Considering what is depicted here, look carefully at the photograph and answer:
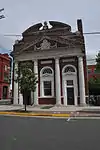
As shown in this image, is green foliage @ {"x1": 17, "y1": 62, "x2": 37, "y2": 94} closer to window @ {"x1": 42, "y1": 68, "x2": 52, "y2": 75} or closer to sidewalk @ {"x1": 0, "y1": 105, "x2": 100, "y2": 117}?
sidewalk @ {"x1": 0, "y1": 105, "x2": 100, "y2": 117}

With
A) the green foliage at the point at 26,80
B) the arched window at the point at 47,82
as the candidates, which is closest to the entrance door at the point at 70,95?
the arched window at the point at 47,82

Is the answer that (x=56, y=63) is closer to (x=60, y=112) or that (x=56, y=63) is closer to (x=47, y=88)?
(x=47, y=88)

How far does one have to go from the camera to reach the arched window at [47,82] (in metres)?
30.1

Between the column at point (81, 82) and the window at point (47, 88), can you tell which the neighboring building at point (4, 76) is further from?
the column at point (81, 82)

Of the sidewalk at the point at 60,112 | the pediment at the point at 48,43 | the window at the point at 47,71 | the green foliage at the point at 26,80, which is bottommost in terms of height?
the sidewalk at the point at 60,112

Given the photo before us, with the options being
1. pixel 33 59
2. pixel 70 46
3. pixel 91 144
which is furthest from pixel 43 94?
pixel 91 144

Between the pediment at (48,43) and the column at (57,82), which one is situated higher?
the pediment at (48,43)

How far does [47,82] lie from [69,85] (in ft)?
11.1

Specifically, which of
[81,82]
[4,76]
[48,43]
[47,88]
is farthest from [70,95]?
[4,76]

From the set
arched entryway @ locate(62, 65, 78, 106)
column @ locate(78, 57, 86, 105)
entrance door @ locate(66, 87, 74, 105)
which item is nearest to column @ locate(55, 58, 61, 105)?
arched entryway @ locate(62, 65, 78, 106)

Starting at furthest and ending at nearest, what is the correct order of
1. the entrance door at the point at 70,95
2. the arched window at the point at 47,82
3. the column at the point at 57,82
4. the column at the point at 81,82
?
the arched window at the point at 47,82 < the entrance door at the point at 70,95 < the column at the point at 57,82 < the column at the point at 81,82

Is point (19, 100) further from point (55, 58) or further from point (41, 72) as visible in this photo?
point (55, 58)

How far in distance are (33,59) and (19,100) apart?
6591 millimetres

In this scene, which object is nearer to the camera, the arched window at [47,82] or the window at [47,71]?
the arched window at [47,82]
